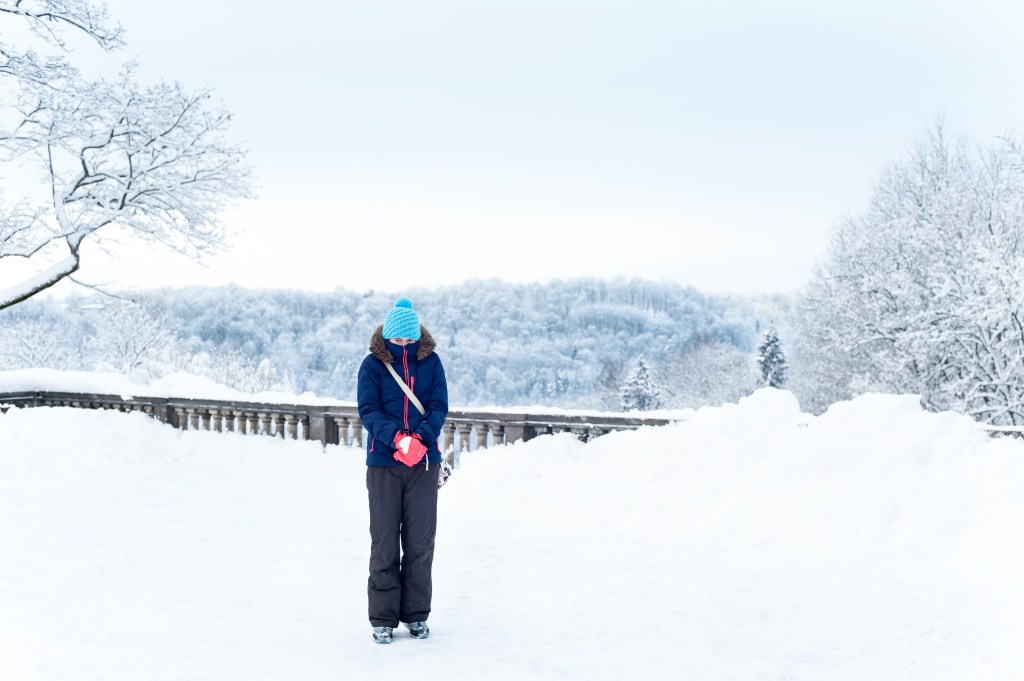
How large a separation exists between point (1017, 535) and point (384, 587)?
17.2 feet

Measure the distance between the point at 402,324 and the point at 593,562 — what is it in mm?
2999

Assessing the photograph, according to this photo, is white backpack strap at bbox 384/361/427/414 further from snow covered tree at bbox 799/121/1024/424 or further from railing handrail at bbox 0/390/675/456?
snow covered tree at bbox 799/121/1024/424

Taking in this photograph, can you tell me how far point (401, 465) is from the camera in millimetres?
5227

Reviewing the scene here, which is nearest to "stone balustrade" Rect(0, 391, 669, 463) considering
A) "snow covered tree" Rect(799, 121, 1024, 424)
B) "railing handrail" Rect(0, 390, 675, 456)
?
"railing handrail" Rect(0, 390, 675, 456)

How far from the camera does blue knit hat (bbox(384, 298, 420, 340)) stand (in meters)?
5.27

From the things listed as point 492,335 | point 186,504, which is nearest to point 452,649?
point 186,504

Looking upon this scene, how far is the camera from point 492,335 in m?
97.3

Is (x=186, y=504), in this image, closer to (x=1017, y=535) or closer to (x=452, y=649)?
(x=452, y=649)

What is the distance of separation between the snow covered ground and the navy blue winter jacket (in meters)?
1.23

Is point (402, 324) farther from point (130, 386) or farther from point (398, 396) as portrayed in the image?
point (130, 386)

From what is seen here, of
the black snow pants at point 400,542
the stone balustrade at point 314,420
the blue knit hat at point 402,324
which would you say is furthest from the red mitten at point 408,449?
the stone balustrade at point 314,420

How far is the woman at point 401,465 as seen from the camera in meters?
5.09

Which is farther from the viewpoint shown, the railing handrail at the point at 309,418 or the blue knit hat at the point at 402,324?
the railing handrail at the point at 309,418

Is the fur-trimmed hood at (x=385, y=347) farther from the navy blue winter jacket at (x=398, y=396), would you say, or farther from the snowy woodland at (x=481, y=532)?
the snowy woodland at (x=481, y=532)
